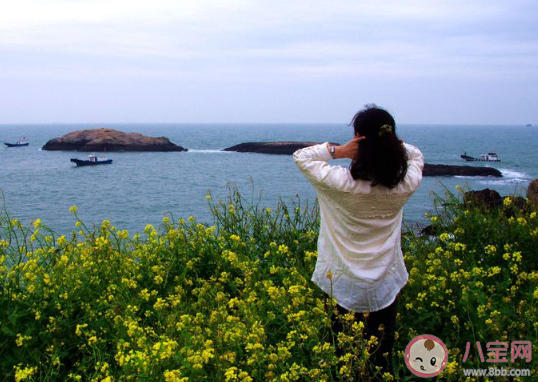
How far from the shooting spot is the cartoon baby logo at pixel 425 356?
3469 mm

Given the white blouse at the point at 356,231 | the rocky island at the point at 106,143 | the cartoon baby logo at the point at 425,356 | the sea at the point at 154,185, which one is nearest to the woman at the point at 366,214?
the white blouse at the point at 356,231

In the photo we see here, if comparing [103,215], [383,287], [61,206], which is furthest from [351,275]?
[61,206]

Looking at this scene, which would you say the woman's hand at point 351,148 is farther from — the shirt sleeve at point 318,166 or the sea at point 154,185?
the sea at point 154,185

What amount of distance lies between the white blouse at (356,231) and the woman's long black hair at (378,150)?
0.08m

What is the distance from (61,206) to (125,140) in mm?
67103

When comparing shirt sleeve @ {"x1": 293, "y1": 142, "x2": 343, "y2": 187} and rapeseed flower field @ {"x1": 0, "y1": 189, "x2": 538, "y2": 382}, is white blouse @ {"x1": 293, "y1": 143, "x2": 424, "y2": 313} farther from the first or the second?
rapeseed flower field @ {"x1": 0, "y1": 189, "x2": 538, "y2": 382}

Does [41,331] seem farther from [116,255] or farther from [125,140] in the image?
[125,140]

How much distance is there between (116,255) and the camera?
4.98 m

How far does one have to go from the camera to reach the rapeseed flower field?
3.26 m

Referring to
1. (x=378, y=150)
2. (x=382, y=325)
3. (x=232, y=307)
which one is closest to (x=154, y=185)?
(x=232, y=307)

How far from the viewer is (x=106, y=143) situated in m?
106

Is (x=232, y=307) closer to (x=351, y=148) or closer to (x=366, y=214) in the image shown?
(x=366, y=214)

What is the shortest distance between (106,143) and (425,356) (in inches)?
4265

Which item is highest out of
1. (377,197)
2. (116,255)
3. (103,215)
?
(377,197)
